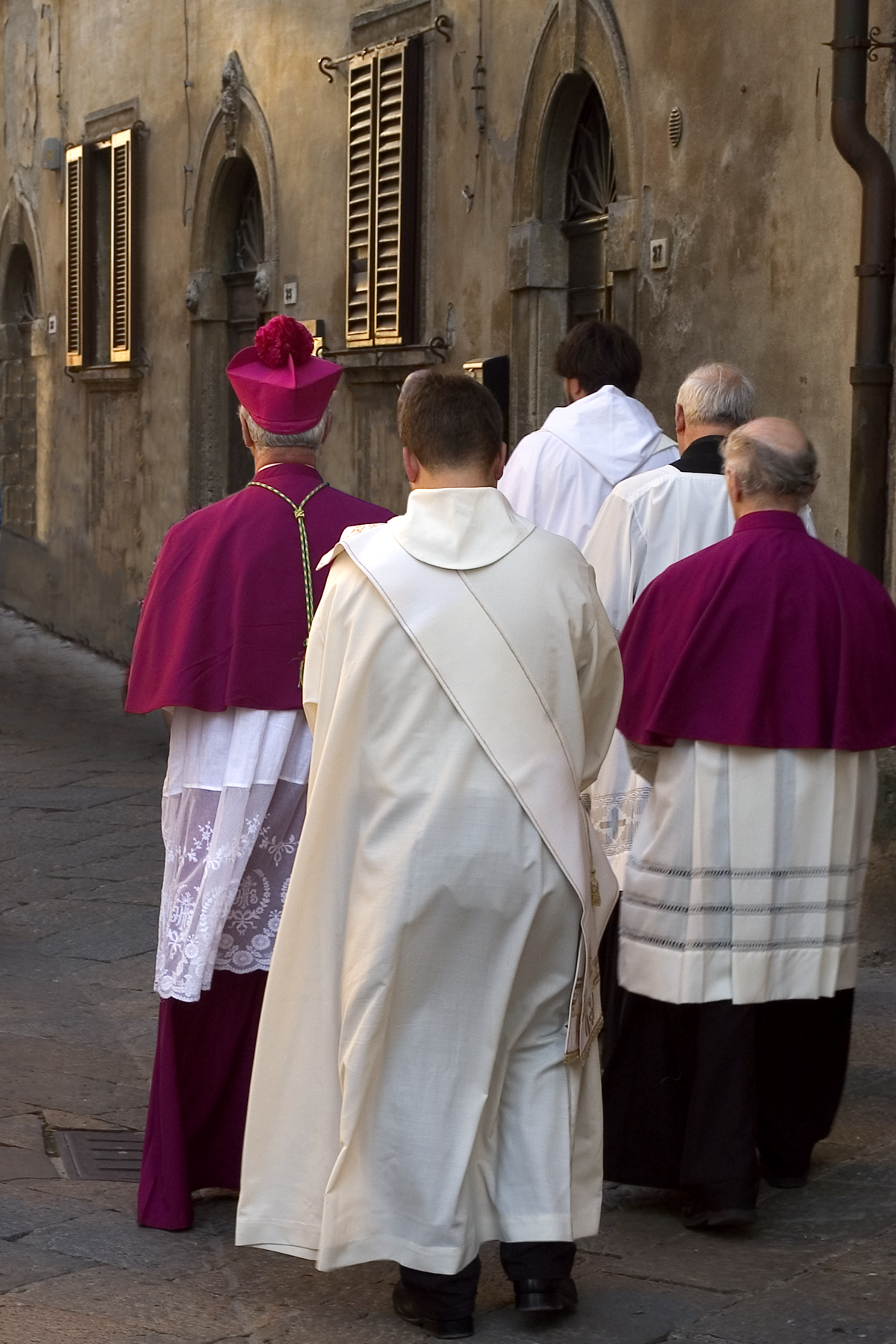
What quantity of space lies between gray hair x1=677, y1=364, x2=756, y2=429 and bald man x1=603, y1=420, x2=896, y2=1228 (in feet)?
1.70

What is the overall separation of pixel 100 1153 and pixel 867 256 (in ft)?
12.9

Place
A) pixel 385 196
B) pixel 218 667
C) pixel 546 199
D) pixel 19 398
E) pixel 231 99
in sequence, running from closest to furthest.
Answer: pixel 218 667, pixel 546 199, pixel 385 196, pixel 231 99, pixel 19 398

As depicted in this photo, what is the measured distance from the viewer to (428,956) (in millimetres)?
3611

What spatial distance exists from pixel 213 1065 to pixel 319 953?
0.81 meters

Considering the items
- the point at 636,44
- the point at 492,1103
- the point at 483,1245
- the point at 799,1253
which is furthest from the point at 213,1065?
the point at 636,44

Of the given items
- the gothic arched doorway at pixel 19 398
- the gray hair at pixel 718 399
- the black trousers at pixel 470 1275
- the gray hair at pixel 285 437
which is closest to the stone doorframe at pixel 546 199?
the gray hair at pixel 718 399

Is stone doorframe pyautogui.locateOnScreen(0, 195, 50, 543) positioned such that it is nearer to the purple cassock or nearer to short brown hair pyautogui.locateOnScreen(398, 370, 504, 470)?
the purple cassock

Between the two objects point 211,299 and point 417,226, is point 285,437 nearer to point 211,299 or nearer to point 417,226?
point 417,226

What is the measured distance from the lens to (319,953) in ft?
12.1

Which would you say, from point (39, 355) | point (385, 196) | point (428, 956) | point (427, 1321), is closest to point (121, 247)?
point (39, 355)

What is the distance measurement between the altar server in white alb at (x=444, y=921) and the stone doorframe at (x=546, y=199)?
16.9ft

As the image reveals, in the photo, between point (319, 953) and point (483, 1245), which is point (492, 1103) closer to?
point (319, 953)

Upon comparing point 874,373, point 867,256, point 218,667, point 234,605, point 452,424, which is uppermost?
point 867,256

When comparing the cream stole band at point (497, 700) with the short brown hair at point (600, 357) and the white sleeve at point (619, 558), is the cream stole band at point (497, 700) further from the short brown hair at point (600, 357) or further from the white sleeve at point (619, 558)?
the short brown hair at point (600, 357)
